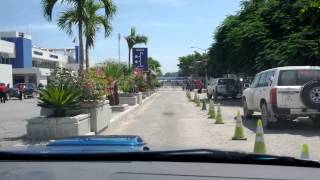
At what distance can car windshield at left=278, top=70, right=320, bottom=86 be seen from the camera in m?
17.0

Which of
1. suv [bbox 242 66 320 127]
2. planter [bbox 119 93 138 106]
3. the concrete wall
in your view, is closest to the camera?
suv [bbox 242 66 320 127]

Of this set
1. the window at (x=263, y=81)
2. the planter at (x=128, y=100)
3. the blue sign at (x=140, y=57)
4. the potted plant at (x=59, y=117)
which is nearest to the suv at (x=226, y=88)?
the blue sign at (x=140, y=57)

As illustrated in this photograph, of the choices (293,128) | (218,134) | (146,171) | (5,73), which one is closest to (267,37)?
(293,128)

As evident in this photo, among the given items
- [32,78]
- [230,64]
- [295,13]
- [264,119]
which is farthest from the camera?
[32,78]

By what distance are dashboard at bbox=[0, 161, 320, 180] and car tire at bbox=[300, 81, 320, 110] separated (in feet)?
46.4

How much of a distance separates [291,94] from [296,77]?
27.4 inches

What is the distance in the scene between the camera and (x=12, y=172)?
253 cm

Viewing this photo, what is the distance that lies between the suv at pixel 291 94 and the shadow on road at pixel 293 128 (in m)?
0.39

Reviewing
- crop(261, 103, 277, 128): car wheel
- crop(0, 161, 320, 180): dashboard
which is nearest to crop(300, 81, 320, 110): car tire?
crop(261, 103, 277, 128): car wheel

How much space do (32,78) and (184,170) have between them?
289ft

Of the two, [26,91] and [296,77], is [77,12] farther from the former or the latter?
[26,91]

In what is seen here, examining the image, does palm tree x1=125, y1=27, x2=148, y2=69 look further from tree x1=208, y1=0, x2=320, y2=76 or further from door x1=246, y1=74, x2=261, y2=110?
door x1=246, y1=74, x2=261, y2=110

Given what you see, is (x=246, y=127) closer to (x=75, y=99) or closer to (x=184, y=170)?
(x=75, y=99)

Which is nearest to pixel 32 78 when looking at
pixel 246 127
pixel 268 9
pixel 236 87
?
pixel 236 87
